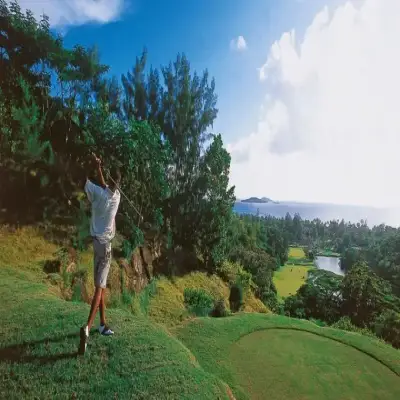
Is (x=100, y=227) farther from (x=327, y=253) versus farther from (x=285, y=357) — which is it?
(x=327, y=253)

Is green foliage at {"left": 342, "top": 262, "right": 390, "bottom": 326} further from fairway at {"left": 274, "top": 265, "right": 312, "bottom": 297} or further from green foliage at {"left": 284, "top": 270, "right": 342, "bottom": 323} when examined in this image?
fairway at {"left": 274, "top": 265, "right": 312, "bottom": 297}

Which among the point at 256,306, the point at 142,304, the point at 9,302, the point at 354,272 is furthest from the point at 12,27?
the point at 354,272

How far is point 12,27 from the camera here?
1530 centimetres

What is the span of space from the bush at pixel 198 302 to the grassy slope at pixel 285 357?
263 inches

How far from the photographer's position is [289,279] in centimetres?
7681

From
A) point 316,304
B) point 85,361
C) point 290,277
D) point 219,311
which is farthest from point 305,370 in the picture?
point 290,277

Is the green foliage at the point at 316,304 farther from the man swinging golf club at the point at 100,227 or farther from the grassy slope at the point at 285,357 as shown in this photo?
the man swinging golf club at the point at 100,227

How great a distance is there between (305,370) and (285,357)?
736 mm

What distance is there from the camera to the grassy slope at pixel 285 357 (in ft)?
25.7

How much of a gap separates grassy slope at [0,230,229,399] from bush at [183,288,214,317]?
12874 mm

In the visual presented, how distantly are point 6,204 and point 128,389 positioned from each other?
1407cm

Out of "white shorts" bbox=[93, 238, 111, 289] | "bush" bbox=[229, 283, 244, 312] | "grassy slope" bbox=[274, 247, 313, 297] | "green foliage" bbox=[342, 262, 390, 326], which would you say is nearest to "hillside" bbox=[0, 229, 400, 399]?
"white shorts" bbox=[93, 238, 111, 289]

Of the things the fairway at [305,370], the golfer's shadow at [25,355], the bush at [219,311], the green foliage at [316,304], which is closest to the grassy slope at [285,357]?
the fairway at [305,370]

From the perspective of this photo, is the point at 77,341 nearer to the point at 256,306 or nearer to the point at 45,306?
the point at 45,306
